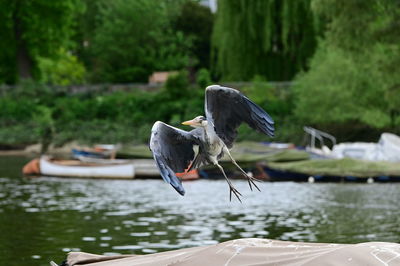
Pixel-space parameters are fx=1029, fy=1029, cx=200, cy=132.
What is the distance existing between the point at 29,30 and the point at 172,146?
55.2 meters

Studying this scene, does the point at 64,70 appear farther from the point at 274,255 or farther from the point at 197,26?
the point at 274,255

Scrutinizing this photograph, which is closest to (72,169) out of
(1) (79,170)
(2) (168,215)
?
(1) (79,170)

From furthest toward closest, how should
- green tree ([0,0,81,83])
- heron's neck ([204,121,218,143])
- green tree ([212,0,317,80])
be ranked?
1. green tree ([0,0,81,83])
2. green tree ([212,0,317,80])
3. heron's neck ([204,121,218,143])

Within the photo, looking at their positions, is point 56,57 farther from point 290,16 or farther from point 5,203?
point 5,203

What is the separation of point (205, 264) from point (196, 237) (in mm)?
12080

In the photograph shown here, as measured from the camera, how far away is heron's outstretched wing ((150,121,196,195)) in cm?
936

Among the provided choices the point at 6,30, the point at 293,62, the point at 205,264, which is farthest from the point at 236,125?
the point at 6,30

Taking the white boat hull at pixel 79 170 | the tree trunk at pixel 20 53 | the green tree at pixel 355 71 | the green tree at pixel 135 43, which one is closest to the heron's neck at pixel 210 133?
the green tree at pixel 355 71

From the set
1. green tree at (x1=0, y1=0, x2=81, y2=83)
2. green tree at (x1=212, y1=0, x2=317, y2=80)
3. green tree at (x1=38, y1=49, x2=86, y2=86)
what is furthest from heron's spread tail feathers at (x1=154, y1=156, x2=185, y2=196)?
green tree at (x1=38, y1=49, x2=86, y2=86)

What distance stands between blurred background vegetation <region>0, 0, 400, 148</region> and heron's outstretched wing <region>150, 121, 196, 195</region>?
1016 inches

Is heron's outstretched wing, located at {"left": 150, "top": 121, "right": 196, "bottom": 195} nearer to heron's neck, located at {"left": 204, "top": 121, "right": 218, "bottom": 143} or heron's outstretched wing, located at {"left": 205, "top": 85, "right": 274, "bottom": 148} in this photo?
heron's neck, located at {"left": 204, "top": 121, "right": 218, "bottom": 143}

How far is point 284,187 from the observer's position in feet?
116

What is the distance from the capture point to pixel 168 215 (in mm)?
26078

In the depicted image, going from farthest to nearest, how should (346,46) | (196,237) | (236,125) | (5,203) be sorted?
(346,46) < (5,203) < (196,237) < (236,125)
